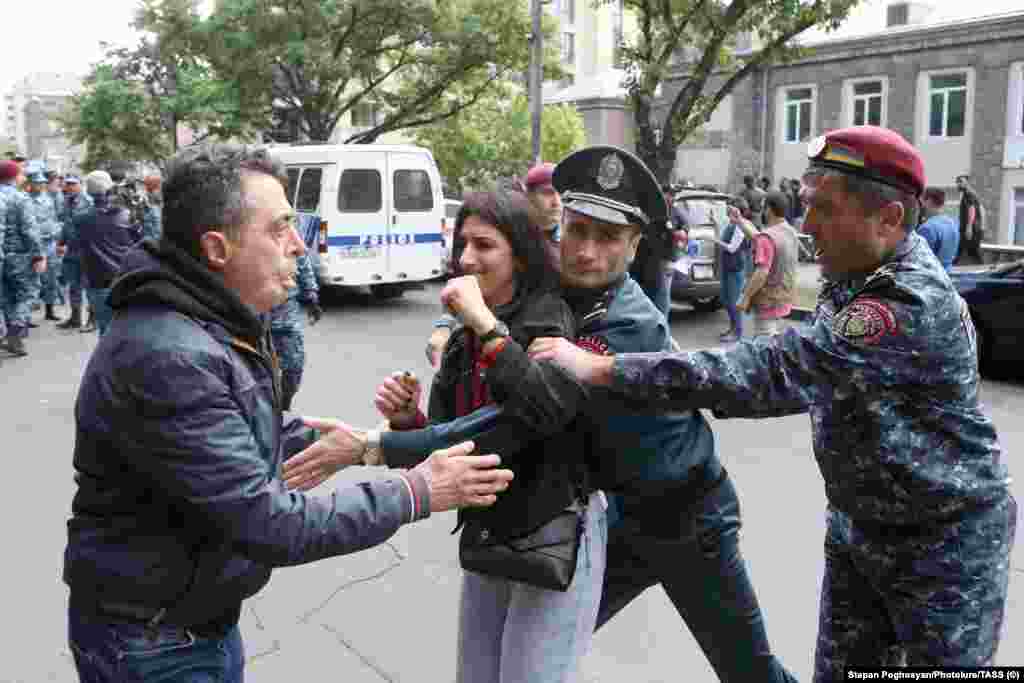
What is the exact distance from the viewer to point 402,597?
4.06 metres

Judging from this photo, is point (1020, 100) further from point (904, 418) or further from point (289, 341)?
point (904, 418)

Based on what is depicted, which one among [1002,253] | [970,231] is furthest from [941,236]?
[970,231]

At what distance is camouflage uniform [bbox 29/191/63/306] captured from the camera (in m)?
11.8

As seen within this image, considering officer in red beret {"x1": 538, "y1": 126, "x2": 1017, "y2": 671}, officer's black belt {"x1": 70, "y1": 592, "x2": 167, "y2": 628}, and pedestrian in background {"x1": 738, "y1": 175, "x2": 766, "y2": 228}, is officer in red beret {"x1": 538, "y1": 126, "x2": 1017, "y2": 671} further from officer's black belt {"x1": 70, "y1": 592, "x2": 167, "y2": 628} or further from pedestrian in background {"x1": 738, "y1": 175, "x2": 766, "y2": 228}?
pedestrian in background {"x1": 738, "y1": 175, "x2": 766, "y2": 228}

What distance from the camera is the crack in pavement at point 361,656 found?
3.40m

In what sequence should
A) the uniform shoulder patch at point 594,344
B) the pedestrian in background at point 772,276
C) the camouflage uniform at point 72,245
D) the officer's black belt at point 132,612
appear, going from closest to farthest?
the officer's black belt at point 132,612
the uniform shoulder patch at point 594,344
the pedestrian in background at point 772,276
the camouflage uniform at point 72,245

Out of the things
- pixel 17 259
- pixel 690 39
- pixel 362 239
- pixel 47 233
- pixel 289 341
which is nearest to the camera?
pixel 289 341

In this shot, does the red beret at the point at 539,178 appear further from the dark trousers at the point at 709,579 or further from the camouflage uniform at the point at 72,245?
the camouflage uniform at the point at 72,245

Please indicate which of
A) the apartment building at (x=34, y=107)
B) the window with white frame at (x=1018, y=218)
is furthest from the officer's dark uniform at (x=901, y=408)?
the apartment building at (x=34, y=107)

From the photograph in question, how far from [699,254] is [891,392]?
10.4m

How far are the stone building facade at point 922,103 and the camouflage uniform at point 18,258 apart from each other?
74.3 ft

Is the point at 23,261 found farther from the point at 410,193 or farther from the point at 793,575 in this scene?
the point at 793,575

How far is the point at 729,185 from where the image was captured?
31641 mm

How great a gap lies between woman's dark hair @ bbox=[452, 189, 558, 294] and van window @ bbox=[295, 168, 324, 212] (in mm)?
11282
